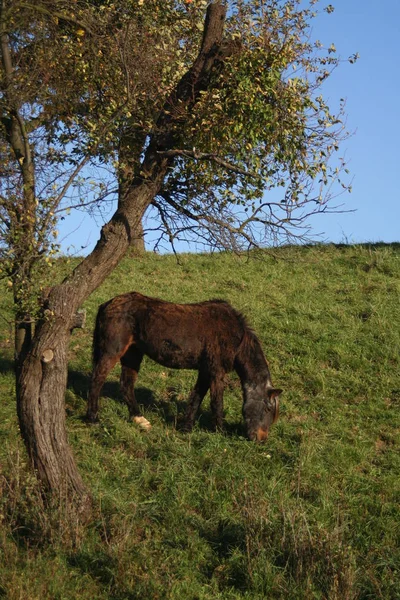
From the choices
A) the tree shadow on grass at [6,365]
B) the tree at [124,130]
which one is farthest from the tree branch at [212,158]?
the tree shadow on grass at [6,365]

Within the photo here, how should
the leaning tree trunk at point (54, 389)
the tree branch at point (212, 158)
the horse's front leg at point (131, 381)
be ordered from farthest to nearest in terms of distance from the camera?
the horse's front leg at point (131, 381) < the tree branch at point (212, 158) < the leaning tree trunk at point (54, 389)

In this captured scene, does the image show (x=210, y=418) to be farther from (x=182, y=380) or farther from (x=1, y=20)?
(x=1, y=20)

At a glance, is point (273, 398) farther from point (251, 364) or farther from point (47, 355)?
point (47, 355)

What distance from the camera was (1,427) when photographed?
1200 cm

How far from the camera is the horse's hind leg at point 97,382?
41.0 feet

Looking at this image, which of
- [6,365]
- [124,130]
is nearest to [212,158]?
[124,130]

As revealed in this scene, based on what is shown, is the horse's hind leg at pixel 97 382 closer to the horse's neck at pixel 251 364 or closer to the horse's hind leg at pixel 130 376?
the horse's hind leg at pixel 130 376

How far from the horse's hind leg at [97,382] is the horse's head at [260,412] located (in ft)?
7.69

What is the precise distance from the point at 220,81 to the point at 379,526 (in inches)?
252

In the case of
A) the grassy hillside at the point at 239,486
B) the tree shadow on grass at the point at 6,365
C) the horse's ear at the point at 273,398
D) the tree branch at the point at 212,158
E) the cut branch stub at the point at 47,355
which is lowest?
the grassy hillside at the point at 239,486

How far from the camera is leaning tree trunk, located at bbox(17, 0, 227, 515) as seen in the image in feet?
32.2

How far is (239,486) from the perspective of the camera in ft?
33.5

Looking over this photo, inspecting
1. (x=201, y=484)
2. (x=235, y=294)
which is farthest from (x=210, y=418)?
(x=235, y=294)

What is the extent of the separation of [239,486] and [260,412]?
2.03 m
